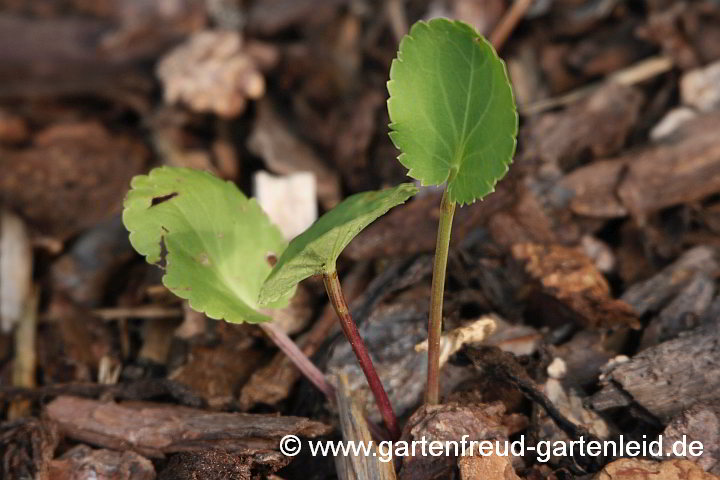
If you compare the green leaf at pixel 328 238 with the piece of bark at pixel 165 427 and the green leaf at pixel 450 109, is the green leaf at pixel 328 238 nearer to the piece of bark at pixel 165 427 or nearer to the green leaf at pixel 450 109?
the green leaf at pixel 450 109

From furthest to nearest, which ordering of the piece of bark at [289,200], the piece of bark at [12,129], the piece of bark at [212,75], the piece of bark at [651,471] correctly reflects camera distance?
the piece of bark at [12,129]
the piece of bark at [212,75]
the piece of bark at [289,200]
the piece of bark at [651,471]

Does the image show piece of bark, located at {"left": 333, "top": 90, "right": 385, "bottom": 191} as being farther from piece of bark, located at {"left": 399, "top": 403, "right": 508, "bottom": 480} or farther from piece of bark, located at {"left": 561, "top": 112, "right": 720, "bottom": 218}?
piece of bark, located at {"left": 399, "top": 403, "right": 508, "bottom": 480}

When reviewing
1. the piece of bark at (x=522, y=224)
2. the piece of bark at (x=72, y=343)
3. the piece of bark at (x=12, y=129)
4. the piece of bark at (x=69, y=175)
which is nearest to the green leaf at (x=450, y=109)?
the piece of bark at (x=522, y=224)

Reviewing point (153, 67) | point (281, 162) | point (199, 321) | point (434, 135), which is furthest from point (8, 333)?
point (434, 135)

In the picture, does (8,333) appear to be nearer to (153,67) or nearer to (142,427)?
(142,427)

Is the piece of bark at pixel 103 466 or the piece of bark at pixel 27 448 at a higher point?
the piece of bark at pixel 27 448

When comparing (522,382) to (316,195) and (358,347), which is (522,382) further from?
(316,195)

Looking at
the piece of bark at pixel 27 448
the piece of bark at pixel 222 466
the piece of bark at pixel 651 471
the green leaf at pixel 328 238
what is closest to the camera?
the green leaf at pixel 328 238

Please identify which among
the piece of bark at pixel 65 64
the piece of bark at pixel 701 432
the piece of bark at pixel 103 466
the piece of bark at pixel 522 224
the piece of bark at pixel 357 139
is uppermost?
the piece of bark at pixel 65 64
